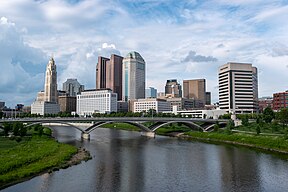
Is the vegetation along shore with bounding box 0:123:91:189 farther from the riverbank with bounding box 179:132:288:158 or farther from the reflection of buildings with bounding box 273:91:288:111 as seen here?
the reflection of buildings with bounding box 273:91:288:111

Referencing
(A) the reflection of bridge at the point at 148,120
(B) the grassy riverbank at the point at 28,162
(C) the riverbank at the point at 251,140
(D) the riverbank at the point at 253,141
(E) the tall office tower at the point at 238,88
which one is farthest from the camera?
(E) the tall office tower at the point at 238,88

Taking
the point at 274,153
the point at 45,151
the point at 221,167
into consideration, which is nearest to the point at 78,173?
the point at 45,151

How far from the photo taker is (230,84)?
143m

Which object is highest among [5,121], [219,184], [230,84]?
[230,84]

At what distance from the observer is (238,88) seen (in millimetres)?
143500

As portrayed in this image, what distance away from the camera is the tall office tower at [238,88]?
142625 millimetres

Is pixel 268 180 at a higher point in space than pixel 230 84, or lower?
lower

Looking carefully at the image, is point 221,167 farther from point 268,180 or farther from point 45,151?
point 45,151

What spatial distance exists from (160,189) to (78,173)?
11.3 meters

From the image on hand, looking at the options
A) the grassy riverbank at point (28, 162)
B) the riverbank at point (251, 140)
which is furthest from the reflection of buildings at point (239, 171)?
the grassy riverbank at point (28, 162)

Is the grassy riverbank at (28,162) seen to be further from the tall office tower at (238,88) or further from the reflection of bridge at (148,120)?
the tall office tower at (238,88)

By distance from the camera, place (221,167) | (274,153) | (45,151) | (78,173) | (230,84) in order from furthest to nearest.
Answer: (230,84) < (274,153) < (45,151) < (221,167) < (78,173)

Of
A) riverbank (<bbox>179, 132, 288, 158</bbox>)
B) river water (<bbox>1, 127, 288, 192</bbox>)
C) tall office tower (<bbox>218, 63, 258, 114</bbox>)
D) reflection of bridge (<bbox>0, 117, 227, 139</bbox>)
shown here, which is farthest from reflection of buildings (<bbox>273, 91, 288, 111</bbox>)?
river water (<bbox>1, 127, 288, 192</bbox>)

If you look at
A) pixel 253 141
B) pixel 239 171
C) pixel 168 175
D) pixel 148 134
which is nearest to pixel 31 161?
pixel 168 175
